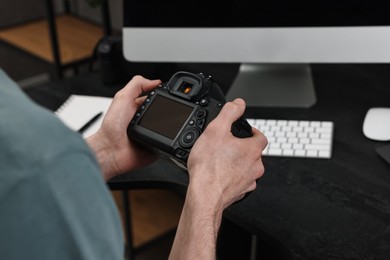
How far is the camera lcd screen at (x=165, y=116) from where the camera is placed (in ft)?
2.63

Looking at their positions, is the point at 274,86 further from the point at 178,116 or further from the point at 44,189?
the point at 44,189

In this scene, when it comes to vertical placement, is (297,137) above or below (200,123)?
below

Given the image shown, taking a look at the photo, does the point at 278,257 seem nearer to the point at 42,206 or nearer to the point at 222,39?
the point at 222,39

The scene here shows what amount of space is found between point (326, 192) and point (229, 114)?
0.74ft

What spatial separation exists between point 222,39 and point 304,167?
288 mm

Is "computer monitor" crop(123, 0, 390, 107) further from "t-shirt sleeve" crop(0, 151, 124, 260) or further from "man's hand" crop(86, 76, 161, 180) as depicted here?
"t-shirt sleeve" crop(0, 151, 124, 260)

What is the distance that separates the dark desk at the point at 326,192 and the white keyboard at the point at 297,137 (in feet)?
0.04

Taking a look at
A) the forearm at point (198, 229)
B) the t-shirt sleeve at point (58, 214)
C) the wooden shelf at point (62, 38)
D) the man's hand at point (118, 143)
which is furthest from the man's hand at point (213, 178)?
the wooden shelf at point (62, 38)

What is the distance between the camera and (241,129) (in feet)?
2.55

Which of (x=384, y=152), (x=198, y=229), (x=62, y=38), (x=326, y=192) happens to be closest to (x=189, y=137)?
(x=198, y=229)

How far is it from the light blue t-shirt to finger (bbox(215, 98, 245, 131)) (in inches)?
13.1

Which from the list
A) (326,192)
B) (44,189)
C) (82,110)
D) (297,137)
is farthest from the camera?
(82,110)

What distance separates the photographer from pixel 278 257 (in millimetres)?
1284

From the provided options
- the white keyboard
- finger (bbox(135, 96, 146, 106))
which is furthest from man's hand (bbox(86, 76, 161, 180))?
the white keyboard
